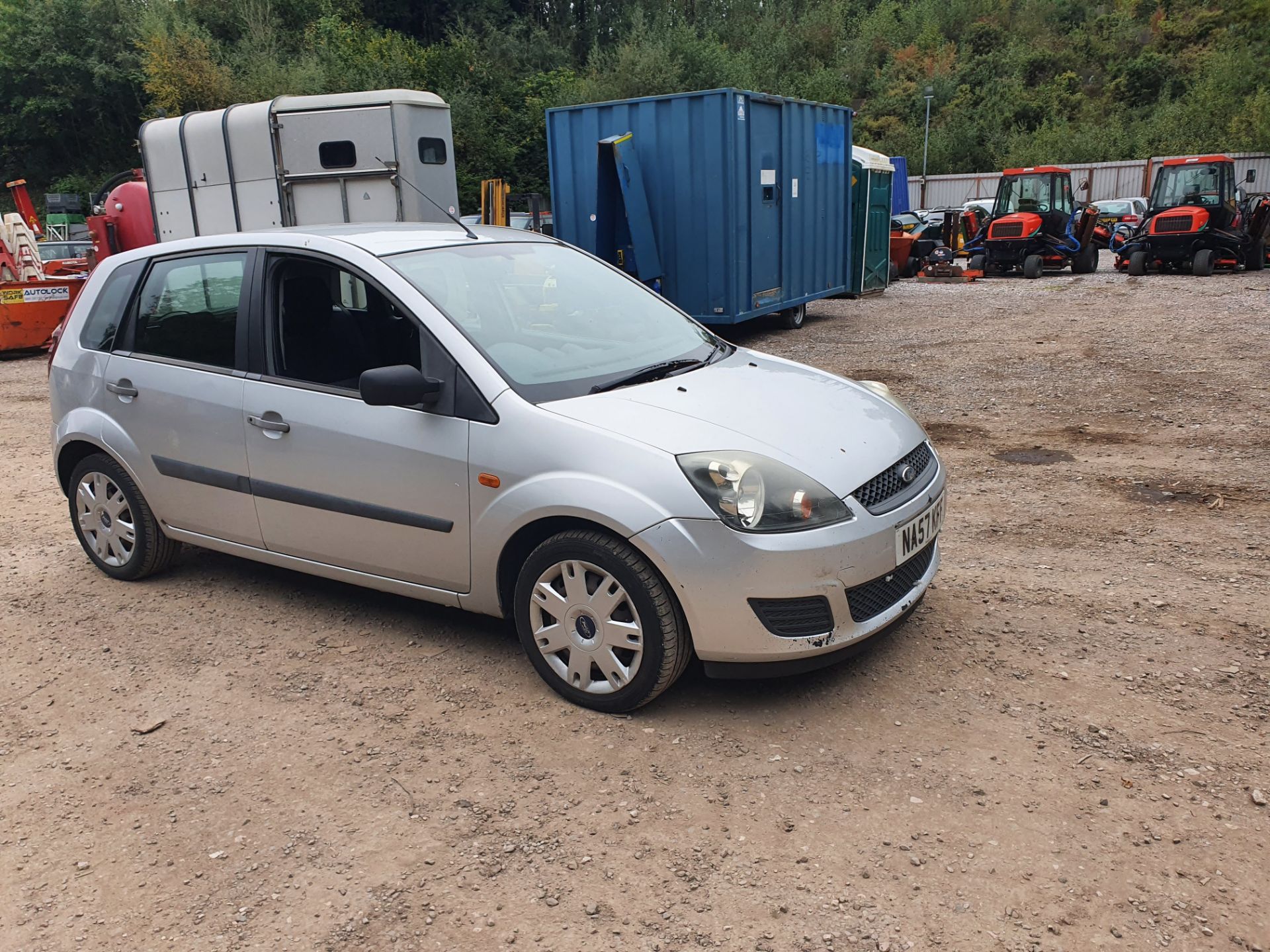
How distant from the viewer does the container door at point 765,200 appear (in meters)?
11.8

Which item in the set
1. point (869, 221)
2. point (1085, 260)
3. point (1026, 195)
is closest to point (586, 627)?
point (869, 221)

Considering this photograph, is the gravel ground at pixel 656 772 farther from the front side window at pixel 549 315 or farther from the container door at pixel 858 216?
the container door at pixel 858 216

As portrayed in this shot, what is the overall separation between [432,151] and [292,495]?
789 centimetres

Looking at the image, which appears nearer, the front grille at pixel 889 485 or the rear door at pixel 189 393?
the front grille at pixel 889 485

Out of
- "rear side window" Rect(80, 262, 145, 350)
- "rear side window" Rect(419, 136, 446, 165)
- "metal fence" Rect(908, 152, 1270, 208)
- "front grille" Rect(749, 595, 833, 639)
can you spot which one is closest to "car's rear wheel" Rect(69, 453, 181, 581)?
"rear side window" Rect(80, 262, 145, 350)

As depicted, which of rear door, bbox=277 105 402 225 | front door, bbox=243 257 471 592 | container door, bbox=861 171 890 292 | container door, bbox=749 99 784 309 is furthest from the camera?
container door, bbox=861 171 890 292

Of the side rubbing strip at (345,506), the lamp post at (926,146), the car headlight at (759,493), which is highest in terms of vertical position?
the lamp post at (926,146)

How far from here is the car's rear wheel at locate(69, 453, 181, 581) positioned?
465 cm

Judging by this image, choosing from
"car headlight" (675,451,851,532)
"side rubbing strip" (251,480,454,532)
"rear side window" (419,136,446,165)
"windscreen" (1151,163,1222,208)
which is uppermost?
"rear side window" (419,136,446,165)

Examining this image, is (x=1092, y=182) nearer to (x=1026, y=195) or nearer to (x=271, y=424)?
(x=1026, y=195)

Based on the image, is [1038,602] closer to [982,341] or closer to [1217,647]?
[1217,647]

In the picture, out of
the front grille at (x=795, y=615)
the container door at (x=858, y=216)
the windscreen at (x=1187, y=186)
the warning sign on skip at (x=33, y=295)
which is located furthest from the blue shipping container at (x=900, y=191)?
the front grille at (x=795, y=615)

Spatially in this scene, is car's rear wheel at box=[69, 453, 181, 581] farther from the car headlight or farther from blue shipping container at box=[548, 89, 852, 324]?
blue shipping container at box=[548, 89, 852, 324]

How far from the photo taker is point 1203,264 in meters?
19.5
